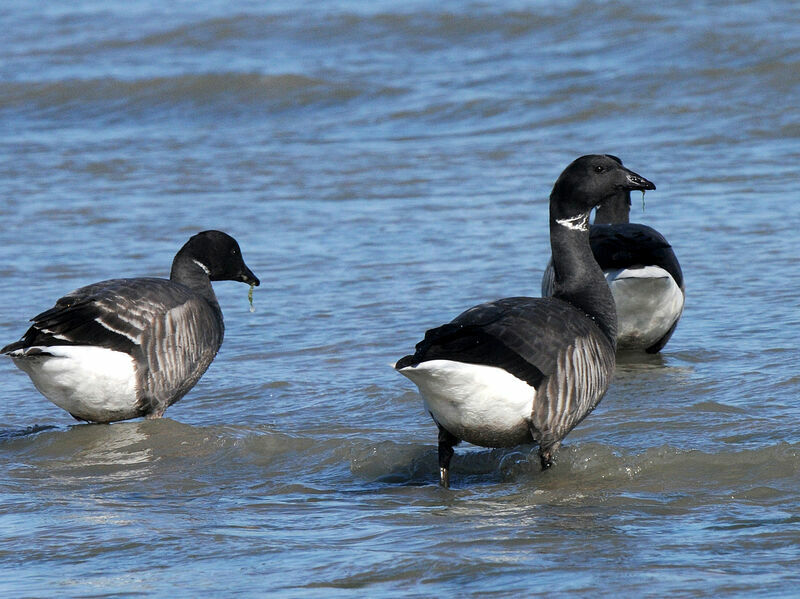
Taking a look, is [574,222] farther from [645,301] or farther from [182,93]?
[182,93]

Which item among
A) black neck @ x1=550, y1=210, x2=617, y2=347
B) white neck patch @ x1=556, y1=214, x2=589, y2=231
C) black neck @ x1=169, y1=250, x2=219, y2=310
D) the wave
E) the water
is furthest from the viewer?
the wave

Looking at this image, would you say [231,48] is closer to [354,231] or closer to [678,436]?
[354,231]

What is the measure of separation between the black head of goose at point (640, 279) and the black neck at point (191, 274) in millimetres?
2073

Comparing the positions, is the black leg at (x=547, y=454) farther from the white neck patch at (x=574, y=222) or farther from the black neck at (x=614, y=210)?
the black neck at (x=614, y=210)

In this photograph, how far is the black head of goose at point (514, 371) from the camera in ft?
16.5

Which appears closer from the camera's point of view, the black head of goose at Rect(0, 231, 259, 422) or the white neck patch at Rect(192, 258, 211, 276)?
the black head of goose at Rect(0, 231, 259, 422)

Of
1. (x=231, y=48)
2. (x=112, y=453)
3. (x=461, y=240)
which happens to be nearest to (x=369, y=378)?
(x=112, y=453)

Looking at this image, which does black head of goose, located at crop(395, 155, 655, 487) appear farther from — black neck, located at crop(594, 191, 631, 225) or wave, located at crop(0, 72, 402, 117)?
wave, located at crop(0, 72, 402, 117)

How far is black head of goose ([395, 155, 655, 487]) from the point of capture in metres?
5.03

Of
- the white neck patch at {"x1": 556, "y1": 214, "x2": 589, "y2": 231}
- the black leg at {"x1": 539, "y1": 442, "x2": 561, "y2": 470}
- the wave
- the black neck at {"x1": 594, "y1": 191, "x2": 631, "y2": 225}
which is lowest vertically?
the black leg at {"x1": 539, "y1": 442, "x2": 561, "y2": 470}

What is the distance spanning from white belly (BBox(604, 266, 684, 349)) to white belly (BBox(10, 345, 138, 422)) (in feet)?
9.63

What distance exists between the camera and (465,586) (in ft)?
13.7

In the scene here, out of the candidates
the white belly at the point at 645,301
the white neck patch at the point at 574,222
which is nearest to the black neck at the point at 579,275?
the white neck patch at the point at 574,222

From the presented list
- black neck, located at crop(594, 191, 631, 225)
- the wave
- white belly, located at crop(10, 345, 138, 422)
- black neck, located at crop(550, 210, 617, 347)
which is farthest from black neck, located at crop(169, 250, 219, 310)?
the wave
